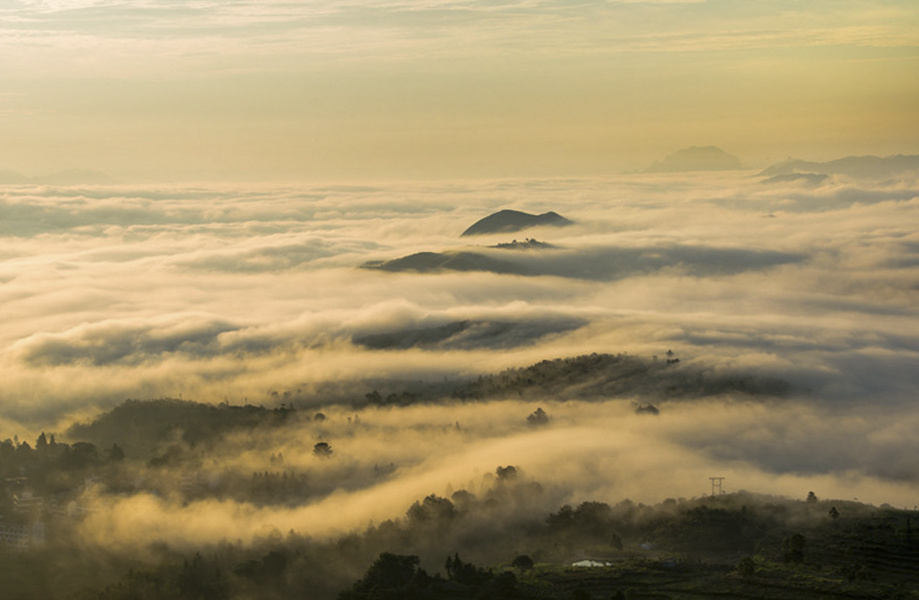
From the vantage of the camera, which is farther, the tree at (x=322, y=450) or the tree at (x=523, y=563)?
the tree at (x=322, y=450)

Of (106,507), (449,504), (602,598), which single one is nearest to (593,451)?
(449,504)

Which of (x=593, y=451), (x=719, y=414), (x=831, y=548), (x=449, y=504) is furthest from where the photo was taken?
(x=719, y=414)

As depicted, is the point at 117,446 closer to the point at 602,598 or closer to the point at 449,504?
the point at 449,504

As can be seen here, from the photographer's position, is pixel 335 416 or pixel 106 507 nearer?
pixel 106 507

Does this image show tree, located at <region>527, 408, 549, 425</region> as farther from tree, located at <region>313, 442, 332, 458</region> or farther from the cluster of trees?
the cluster of trees

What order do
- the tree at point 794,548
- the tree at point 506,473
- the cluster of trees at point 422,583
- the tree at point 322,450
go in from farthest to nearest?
the tree at point 322,450 < the tree at point 506,473 < the tree at point 794,548 < the cluster of trees at point 422,583

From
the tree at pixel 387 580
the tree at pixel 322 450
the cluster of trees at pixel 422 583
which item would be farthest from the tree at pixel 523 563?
the tree at pixel 322 450

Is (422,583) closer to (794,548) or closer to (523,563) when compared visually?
(523,563)

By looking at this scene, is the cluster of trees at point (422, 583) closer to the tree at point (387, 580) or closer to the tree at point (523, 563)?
the tree at point (387, 580)

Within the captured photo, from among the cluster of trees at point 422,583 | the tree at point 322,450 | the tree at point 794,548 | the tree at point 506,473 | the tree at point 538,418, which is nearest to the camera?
the cluster of trees at point 422,583
